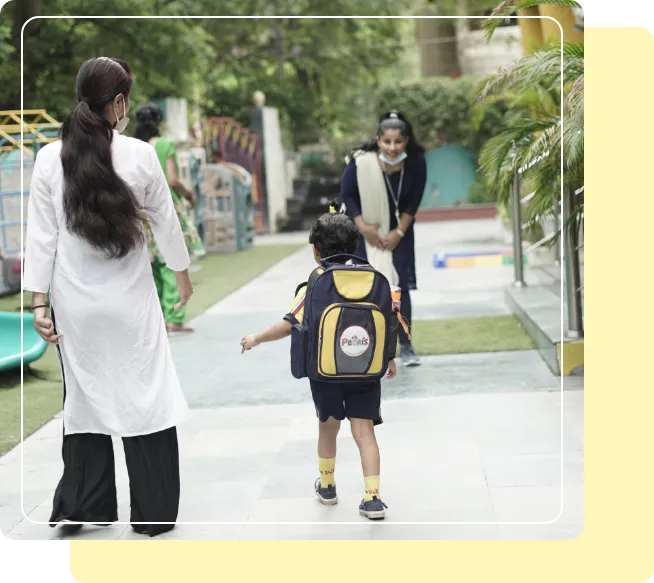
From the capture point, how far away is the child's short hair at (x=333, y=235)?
3713 mm

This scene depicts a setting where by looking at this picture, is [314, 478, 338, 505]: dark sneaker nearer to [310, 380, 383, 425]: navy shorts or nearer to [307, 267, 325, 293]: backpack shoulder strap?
[310, 380, 383, 425]: navy shorts

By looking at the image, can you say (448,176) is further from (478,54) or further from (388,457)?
(388,457)

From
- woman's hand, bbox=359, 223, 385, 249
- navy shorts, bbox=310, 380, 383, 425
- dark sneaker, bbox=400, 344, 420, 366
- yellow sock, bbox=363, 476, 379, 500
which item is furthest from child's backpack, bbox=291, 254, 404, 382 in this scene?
dark sneaker, bbox=400, 344, 420, 366

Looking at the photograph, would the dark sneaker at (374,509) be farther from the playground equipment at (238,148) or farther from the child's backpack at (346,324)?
the playground equipment at (238,148)

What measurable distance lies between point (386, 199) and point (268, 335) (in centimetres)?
241

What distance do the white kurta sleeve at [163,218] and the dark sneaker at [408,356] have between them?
271 centimetres

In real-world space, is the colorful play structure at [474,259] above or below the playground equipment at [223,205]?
below

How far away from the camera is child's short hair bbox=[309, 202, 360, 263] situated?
3713 mm

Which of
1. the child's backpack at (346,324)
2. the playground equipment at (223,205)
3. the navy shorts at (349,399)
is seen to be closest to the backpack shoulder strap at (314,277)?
the child's backpack at (346,324)

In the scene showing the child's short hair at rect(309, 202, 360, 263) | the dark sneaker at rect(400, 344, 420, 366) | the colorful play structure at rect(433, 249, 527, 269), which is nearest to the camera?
the child's short hair at rect(309, 202, 360, 263)

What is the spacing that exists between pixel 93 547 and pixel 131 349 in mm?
675

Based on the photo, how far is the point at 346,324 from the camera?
142 inches

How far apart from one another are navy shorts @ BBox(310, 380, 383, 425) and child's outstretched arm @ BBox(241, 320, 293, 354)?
0.82ft

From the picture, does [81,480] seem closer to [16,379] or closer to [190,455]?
[190,455]
